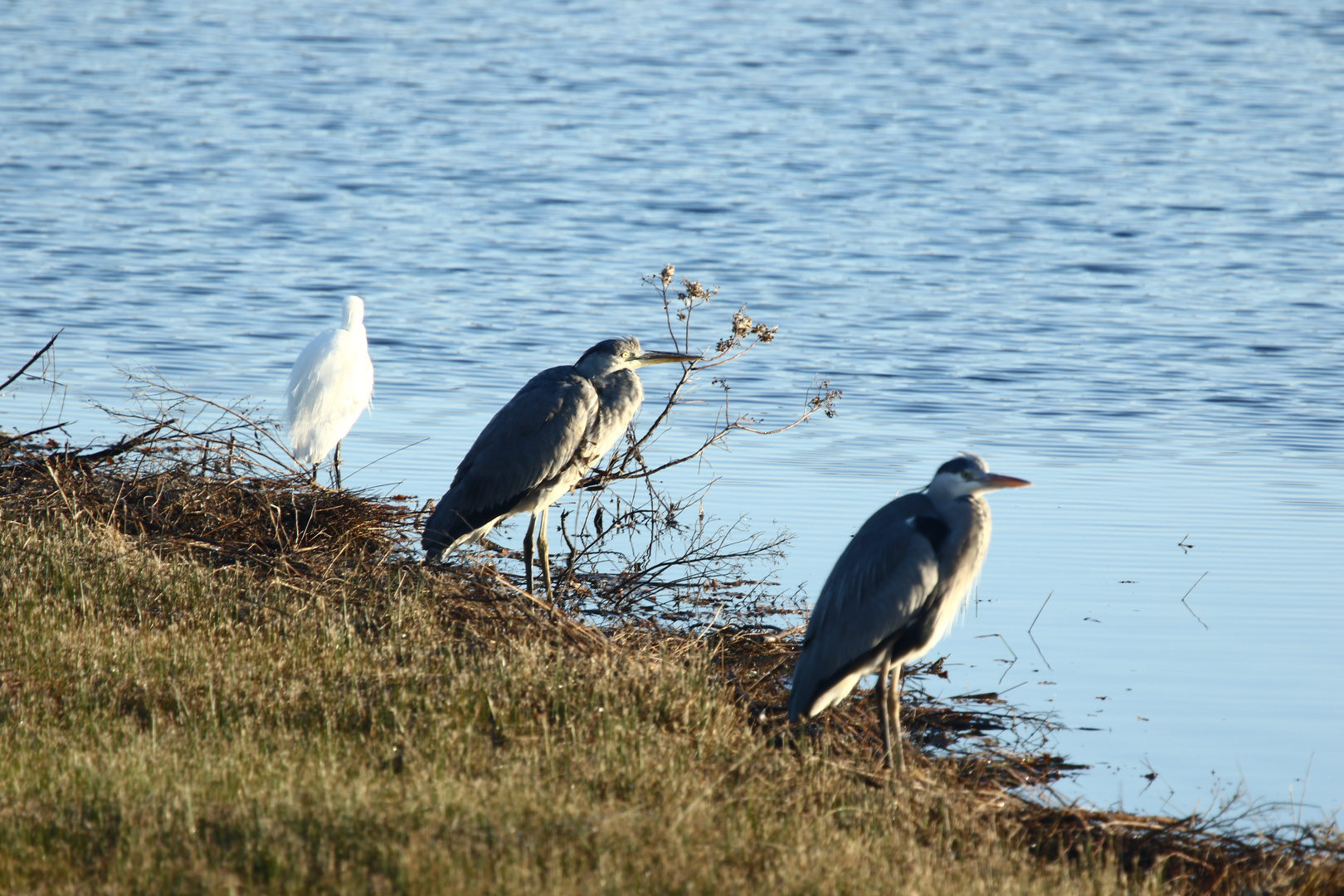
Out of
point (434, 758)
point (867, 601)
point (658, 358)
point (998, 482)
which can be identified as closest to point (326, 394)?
point (658, 358)

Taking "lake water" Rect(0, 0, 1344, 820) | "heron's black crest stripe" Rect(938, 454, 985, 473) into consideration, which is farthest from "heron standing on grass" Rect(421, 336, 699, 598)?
"heron's black crest stripe" Rect(938, 454, 985, 473)

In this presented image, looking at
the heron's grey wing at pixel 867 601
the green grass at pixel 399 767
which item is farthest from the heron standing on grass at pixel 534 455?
the heron's grey wing at pixel 867 601

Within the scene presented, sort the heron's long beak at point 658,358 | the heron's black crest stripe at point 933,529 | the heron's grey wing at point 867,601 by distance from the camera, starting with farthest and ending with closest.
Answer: the heron's long beak at point 658,358, the heron's black crest stripe at point 933,529, the heron's grey wing at point 867,601

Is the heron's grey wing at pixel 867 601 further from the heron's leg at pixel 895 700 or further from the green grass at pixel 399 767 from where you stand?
the green grass at pixel 399 767

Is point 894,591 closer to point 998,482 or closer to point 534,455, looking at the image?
point 998,482

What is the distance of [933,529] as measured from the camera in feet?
18.2

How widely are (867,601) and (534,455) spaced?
2.44 meters

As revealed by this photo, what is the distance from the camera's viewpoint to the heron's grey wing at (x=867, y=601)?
17.7 ft

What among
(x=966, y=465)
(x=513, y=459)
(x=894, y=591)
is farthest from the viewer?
(x=513, y=459)

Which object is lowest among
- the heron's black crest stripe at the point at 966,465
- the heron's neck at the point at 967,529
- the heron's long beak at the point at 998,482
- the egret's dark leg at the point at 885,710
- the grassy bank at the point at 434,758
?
the egret's dark leg at the point at 885,710

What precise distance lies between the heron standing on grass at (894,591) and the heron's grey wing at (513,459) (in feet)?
7.11

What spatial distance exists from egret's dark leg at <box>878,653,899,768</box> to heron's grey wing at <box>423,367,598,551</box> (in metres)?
2.36

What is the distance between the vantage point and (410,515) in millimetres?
7496

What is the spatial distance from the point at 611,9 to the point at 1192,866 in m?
33.8
